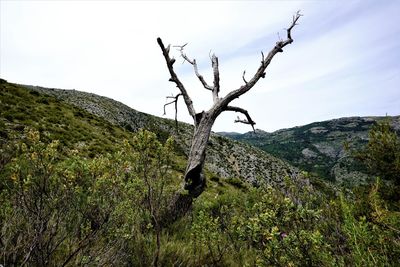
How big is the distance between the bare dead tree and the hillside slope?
1145cm

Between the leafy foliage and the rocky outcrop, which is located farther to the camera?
the rocky outcrop

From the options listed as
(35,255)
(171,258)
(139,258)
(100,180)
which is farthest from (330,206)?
(35,255)

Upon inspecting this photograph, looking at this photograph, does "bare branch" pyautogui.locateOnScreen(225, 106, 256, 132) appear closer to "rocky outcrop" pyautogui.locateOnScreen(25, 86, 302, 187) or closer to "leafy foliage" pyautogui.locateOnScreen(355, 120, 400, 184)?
"leafy foliage" pyautogui.locateOnScreen(355, 120, 400, 184)

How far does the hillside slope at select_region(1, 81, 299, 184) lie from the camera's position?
22031mm

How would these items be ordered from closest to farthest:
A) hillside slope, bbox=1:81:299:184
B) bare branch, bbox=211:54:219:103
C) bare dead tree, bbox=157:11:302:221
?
bare dead tree, bbox=157:11:302:221, bare branch, bbox=211:54:219:103, hillside slope, bbox=1:81:299:184

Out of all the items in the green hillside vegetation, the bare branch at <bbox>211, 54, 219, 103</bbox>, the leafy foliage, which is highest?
the bare branch at <bbox>211, 54, 219, 103</bbox>

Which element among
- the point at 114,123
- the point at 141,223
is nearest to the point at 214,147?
the point at 114,123

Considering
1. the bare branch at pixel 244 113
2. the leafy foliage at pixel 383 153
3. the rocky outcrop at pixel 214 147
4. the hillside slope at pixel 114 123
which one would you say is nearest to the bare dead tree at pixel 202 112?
the bare branch at pixel 244 113

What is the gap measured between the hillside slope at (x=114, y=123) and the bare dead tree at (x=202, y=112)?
11.5m

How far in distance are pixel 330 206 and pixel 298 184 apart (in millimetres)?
864

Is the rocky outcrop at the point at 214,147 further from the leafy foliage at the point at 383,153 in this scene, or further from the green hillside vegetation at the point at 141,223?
the green hillside vegetation at the point at 141,223

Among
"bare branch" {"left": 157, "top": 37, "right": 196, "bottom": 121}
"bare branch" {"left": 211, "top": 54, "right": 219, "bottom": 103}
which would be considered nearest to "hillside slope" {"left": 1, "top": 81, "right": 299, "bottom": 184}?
"bare branch" {"left": 157, "top": 37, "right": 196, "bottom": 121}

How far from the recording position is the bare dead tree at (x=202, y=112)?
30.9 ft

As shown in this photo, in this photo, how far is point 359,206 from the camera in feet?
23.5
